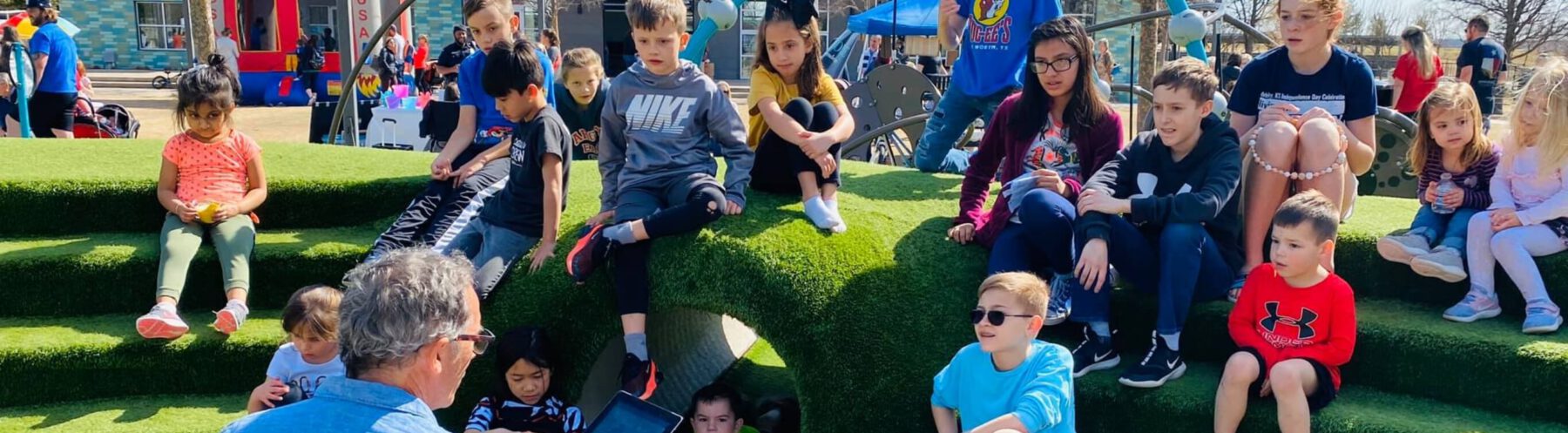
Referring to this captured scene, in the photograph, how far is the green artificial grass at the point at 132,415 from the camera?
4.17m

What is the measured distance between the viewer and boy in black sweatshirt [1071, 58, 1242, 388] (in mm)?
3658

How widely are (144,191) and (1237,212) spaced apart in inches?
179

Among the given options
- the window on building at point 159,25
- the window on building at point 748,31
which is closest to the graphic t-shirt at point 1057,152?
the window on building at point 748,31

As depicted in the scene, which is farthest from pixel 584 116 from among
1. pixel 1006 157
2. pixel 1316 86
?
Answer: pixel 1316 86

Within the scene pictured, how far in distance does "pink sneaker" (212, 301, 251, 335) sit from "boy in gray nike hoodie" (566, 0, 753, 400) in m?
1.37

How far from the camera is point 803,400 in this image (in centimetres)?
390

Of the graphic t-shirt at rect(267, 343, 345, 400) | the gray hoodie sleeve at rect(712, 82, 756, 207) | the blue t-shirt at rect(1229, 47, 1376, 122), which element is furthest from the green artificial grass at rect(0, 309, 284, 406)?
the blue t-shirt at rect(1229, 47, 1376, 122)

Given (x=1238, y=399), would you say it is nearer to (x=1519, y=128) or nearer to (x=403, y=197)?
(x=1519, y=128)

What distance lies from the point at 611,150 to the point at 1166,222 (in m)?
2.04

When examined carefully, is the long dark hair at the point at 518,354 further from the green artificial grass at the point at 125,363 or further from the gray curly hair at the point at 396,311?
the gray curly hair at the point at 396,311

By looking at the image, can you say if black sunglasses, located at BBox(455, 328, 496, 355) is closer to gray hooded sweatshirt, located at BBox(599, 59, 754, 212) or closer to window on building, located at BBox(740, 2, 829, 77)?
gray hooded sweatshirt, located at BBox(599, 59, 754, 212)

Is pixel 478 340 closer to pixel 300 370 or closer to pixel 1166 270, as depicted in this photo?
pixel 300 370

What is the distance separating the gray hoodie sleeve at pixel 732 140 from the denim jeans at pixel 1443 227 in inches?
92.7

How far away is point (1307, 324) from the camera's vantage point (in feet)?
11.0
